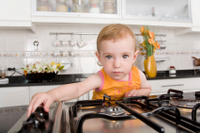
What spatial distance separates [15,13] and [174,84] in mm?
1953

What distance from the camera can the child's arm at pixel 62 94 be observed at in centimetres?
42

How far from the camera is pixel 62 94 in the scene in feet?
2.00

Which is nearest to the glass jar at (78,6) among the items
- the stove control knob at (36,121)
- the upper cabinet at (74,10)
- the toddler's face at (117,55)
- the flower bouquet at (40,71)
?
the upper cabinet at (74,10)

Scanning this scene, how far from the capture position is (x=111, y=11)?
1941 mm

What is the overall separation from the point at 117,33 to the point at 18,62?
1696mm

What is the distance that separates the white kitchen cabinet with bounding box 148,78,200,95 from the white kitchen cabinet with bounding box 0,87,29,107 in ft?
4.28

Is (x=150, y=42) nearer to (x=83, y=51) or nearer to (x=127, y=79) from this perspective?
(x=83, y=51)

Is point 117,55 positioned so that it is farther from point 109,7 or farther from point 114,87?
point 109,7

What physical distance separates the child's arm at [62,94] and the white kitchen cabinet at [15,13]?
1.28 m

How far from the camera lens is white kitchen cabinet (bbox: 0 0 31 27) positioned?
5.62 ft

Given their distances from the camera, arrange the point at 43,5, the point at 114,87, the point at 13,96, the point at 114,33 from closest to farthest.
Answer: the point at 114,33
the point at 114,87
the point at 13,96
the point at 43,5

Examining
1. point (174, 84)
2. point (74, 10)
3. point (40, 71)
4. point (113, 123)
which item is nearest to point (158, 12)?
point (174, 84)

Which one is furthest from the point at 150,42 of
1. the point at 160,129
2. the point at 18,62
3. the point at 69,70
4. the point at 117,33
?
the point at 160,129

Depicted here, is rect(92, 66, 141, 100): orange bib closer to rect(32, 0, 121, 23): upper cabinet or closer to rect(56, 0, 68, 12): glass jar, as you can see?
rect(32, 0, 121, 23): upper cabinet
